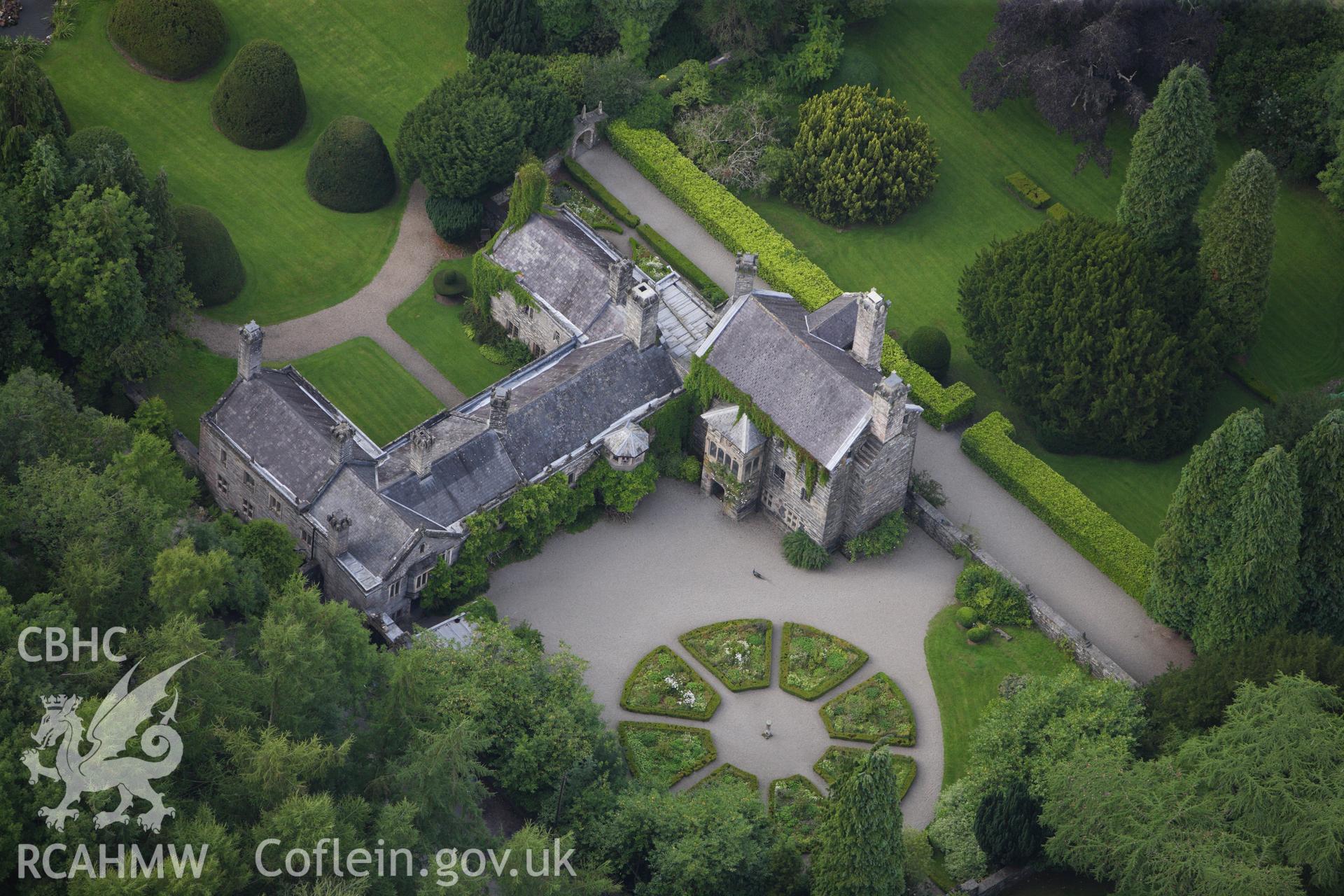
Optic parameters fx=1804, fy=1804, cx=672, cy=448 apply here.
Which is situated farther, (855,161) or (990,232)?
(990,232)

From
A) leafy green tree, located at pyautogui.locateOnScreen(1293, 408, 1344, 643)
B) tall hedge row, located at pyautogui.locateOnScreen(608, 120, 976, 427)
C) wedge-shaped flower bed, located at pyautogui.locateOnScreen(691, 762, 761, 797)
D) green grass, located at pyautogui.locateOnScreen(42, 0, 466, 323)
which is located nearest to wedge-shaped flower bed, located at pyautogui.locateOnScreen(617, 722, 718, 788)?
wedge-shaped flower bed, located at pyautogui.locateOnScreen(691, 762, 761, 797)

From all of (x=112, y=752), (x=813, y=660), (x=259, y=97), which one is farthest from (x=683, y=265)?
(x=112, y=752)

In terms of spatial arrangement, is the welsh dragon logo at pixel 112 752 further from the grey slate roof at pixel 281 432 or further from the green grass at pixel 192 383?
the green grass at pixel 192 383

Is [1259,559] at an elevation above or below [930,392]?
above

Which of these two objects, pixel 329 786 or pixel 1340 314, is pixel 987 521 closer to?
pixel 1340 314

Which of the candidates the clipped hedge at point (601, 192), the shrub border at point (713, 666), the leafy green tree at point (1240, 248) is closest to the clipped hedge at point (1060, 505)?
the leafy green tree at point (1240, 248)

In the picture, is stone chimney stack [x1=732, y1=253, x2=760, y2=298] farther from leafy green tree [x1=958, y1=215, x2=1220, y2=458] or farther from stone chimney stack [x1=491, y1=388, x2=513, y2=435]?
leafy green tree [x1=958, y1=215, x2=1220, y2=458]

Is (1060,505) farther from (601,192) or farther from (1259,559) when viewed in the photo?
(601,192)

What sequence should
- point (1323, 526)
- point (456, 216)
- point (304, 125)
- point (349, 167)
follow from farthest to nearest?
1. point (304, 125)
2. point (349, 167)
3. point (456, 216)
4. point (1323, 526)
